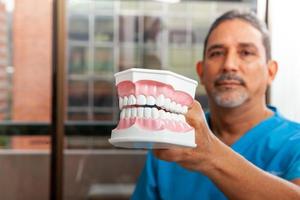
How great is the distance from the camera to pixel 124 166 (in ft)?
7.41

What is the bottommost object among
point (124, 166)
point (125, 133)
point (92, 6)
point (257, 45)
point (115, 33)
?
point (124, 166)

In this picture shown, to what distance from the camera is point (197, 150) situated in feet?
2.01

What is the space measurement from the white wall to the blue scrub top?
1.54 feet

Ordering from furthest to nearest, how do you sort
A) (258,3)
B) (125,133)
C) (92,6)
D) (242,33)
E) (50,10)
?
(92,6)
(50,10)
(258,3)
(242,33)
(125,133)

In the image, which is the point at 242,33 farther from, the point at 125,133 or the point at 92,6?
the point at 92,6

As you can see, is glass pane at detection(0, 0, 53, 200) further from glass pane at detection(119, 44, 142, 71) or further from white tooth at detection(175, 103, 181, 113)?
white tooth at detection(175, 103, 181, 113)

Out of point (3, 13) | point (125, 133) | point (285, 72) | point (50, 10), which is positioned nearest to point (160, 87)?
point (125, 133)

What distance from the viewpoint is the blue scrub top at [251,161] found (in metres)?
0.87

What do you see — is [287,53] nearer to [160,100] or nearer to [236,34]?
[236,34]

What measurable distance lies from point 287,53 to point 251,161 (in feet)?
2.29

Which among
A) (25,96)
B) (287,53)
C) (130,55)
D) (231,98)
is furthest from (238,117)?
(25,96)

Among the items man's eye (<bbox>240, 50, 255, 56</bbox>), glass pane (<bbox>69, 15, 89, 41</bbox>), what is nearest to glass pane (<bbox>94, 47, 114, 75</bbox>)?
glass pane (<bbox>69, 15, 89, 41</bbox>)

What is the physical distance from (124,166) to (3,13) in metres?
1.02

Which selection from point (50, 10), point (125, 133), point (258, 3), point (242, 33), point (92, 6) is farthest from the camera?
point (92, 6)
